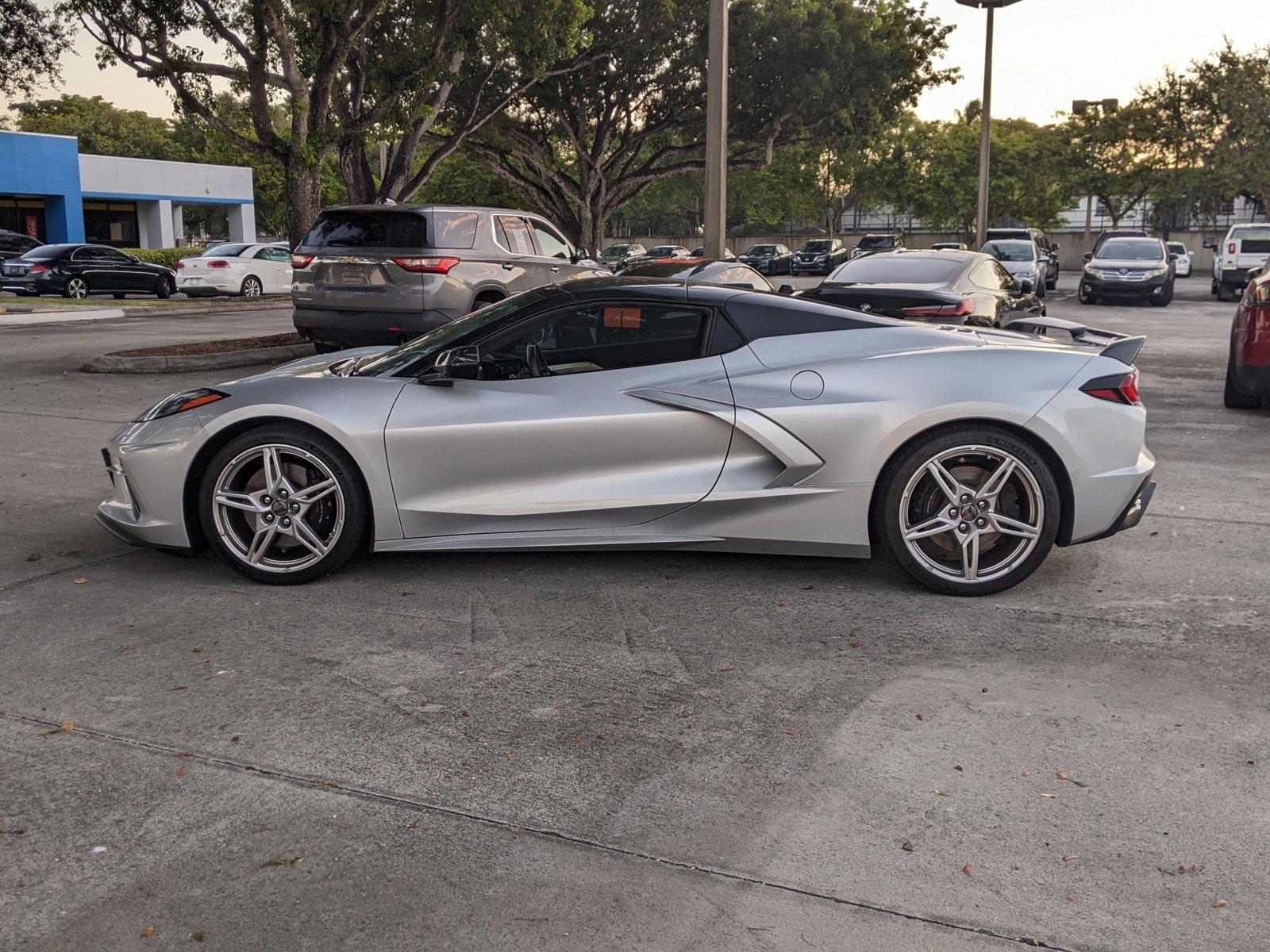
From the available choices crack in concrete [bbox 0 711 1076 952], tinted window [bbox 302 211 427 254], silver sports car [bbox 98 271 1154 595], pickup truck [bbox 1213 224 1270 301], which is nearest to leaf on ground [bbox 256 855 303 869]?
crack in concrete [bbox 0 711 1076 952]

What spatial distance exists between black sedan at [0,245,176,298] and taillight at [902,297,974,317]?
24.0 metres

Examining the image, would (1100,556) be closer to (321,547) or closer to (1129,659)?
(1129,659)

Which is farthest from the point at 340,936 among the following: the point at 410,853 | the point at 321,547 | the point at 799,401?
the point at 799,401

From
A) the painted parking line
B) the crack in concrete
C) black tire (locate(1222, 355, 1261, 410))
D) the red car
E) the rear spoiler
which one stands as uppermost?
the rear spoiler

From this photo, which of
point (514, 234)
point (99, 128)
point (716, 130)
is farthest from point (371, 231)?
point (99, 128)

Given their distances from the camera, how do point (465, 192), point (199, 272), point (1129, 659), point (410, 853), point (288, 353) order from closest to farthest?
point (410, 853) < point (1129, 659) < point (288, 353) < point (199, 272) < point (465, 192)

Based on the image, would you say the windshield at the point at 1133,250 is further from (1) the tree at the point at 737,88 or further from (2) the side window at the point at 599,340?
(2) the side window at the point at 599,340

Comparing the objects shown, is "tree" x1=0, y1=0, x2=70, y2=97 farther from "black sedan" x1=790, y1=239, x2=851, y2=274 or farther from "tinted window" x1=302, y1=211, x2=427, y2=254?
"black sedan" x1=790, y1=239, x2=851, y2=274

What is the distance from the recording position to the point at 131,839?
3.08 meters

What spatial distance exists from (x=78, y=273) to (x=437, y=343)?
2654 cm

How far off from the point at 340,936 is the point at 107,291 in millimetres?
29832

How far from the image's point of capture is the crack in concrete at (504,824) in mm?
2738

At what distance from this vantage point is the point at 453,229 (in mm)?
12969

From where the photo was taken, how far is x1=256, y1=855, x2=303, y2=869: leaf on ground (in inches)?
116
